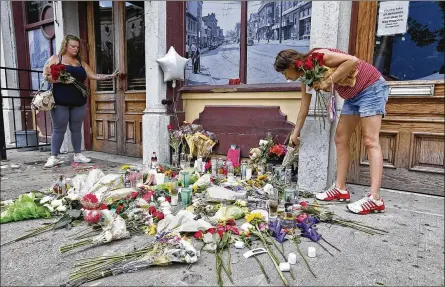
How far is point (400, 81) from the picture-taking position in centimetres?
277

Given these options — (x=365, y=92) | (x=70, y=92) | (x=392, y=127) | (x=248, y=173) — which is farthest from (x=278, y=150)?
(x=70, y=92)

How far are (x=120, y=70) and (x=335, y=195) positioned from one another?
399 centimetres

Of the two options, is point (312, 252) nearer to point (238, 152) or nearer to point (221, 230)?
point (221, 230)

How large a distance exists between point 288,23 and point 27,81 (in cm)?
626

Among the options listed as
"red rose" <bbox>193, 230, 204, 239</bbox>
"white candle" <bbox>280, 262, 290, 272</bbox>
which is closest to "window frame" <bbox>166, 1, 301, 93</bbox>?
"red rose" <bbox>193, 230, 204, 239</bbox>

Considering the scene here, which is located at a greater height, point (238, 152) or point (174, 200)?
point (238, 152)

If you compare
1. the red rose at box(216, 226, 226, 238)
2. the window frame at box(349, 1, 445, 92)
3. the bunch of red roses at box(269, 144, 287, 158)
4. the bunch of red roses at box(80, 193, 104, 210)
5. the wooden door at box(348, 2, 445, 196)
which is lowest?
the red rose at box(216, 226, 226, 238)

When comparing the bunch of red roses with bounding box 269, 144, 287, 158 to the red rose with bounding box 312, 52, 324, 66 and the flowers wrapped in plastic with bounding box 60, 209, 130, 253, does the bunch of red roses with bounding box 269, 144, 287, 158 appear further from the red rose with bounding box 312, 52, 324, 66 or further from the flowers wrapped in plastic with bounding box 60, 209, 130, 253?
the flowers wrapped in plastic with bounding box 60, 209, 130, 253

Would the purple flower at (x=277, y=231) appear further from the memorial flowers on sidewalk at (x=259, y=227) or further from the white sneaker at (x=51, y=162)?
the white sneaker at (x=51, y=162)

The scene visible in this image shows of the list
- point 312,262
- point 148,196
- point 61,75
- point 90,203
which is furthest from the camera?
point 61,75

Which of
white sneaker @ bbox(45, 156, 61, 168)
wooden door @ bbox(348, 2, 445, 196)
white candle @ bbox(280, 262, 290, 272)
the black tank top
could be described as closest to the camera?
white candle @ bbox(280, 262, 290, 272)

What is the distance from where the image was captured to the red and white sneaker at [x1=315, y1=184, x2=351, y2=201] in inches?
110

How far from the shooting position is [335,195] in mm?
2811

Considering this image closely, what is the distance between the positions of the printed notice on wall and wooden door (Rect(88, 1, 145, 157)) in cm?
346
